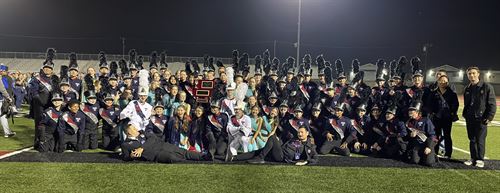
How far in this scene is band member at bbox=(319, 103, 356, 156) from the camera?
7.54 meters

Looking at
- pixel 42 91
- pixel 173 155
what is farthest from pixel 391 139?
pixel 42 91

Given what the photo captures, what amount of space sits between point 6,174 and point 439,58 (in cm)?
5508

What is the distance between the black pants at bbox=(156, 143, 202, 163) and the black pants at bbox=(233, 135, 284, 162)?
77cm

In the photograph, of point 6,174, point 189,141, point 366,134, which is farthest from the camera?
point 366,134

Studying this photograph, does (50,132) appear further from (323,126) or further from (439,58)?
(439,58)

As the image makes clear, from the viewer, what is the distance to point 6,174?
210 inches

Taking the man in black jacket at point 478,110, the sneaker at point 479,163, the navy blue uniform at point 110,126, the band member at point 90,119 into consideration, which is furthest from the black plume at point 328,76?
the band member at point 90,119

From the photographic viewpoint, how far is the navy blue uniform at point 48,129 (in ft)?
23.3

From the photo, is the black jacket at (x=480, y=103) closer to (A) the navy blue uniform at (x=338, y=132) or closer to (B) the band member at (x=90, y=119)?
(A) the navy blue uniform at (x=338, y=132)

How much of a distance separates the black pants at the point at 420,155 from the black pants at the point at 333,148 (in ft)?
3.86

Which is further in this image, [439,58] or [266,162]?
[439,58]

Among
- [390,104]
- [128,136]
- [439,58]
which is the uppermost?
[439,58]

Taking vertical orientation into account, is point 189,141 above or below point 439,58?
below

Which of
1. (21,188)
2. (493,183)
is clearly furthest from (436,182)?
(21,188)
